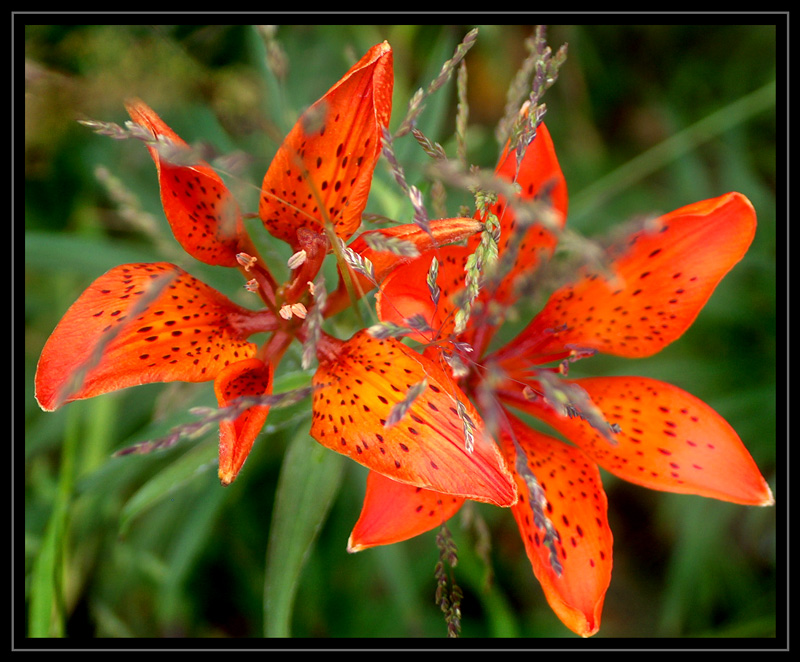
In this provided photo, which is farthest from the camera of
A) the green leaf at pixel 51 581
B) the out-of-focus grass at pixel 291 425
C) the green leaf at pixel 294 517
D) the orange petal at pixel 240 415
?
the out-of-focus grass at pixel 291 425

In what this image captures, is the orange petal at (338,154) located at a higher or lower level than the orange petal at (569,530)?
higher

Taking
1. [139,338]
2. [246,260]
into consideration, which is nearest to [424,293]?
[246,260]

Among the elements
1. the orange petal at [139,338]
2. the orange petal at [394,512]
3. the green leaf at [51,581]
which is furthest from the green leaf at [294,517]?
the green leaf at [51,581]

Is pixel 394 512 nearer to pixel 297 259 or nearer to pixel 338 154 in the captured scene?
pixel 297 259

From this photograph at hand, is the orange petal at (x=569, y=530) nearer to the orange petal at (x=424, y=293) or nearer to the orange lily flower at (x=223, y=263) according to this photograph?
the orange petal at (x=424, y=293)

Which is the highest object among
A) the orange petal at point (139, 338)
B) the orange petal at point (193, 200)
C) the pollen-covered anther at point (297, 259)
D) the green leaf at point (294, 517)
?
the orange petal at point (193, 200)

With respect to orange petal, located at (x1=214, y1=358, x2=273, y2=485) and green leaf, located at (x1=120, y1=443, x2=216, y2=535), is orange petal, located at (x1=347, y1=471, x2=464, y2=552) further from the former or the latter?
green leaf, located at (x1=120, y1=443, x2=216, y2=535)
